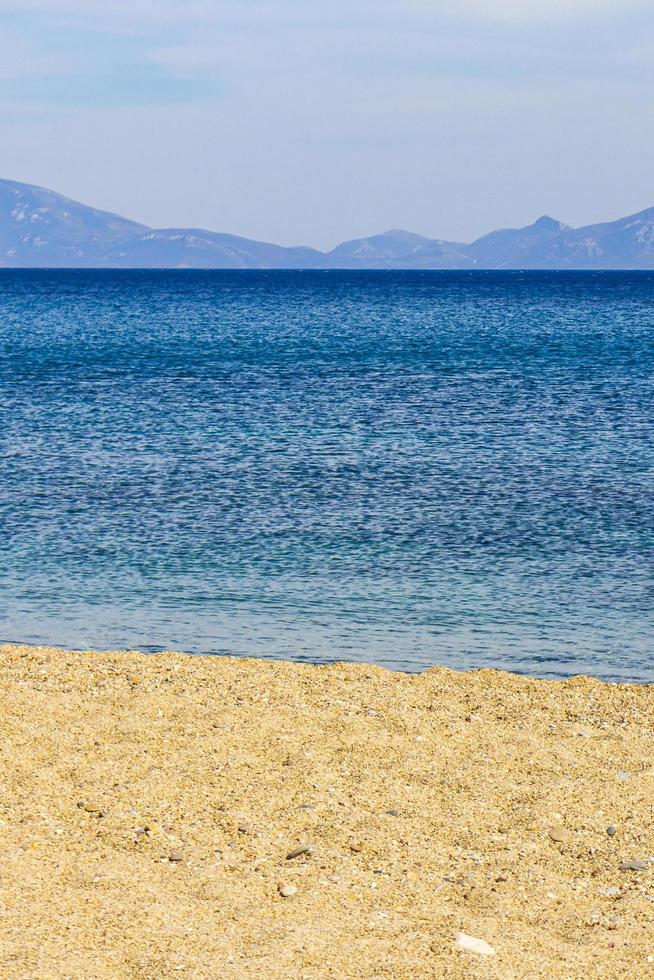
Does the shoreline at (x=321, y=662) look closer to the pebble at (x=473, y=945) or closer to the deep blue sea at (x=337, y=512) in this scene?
the deep blue sea at (x=337, y=512)

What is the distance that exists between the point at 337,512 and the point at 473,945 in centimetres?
1645

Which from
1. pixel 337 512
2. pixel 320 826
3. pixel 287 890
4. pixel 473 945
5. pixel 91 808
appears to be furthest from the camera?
pixel 337 512

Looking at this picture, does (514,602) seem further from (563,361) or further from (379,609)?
(563,361)

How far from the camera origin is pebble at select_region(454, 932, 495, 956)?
26.0 feet

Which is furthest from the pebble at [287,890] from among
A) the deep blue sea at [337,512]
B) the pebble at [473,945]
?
the deep blue sea at [337,512]

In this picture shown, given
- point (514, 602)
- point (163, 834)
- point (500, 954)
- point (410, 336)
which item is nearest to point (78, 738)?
point (163, 834)

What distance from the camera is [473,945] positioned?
7.99m

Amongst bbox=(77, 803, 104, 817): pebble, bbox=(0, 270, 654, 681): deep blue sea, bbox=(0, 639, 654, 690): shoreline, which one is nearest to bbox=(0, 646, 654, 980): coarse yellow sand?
bbox=(77, 803, 104, 817): pebble

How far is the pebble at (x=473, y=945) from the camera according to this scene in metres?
7.92

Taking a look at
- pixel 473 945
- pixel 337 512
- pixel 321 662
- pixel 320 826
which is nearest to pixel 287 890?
pixel 320 826

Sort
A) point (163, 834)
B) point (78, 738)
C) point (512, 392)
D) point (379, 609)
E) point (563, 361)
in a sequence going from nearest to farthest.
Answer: point (163, 834) < point (78, 738) < point (379, 609) < point (512, 392) < point (563, 361)

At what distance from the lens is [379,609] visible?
59.2 ft

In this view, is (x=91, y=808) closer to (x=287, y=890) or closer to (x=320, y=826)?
(x=320, y=826)

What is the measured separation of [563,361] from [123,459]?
114ft
